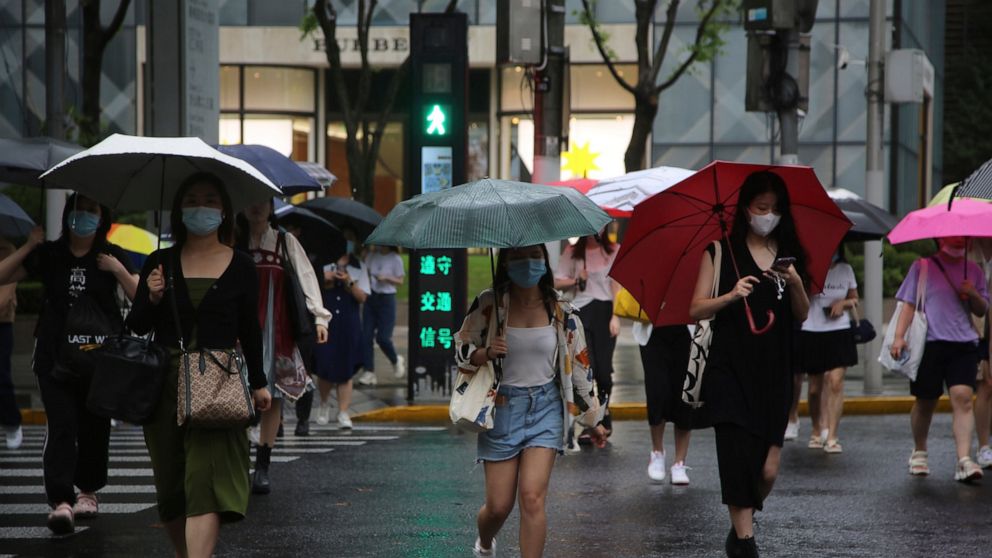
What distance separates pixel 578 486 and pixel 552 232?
4.20m

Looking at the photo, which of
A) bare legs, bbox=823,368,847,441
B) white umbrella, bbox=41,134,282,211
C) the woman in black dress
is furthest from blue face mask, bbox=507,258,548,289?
bare legs, bbox=823,368,847,441

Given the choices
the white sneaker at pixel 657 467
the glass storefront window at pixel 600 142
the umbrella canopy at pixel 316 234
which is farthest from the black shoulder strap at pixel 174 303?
the glass storefront window at pixel 600 142

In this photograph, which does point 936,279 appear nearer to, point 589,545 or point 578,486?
point 578,486

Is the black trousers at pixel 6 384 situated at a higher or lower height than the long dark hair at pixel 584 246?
lower

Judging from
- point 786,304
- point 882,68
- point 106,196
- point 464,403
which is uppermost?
point 882,68

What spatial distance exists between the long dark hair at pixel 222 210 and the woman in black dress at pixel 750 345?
2.11 meters

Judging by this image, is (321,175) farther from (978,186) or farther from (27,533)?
(978,186)

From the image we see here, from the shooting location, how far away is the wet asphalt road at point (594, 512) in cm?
792

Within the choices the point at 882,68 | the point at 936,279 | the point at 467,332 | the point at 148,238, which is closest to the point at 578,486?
the point at 936,279

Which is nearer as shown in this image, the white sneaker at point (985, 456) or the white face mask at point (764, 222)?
the white face mask at point (764, 222)

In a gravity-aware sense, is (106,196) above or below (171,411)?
above

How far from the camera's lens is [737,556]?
22.5 feet

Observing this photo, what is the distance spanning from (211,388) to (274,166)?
12.8 ft

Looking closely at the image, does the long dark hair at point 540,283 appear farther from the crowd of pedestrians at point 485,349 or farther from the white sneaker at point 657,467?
the white sneaker at point 657,467
